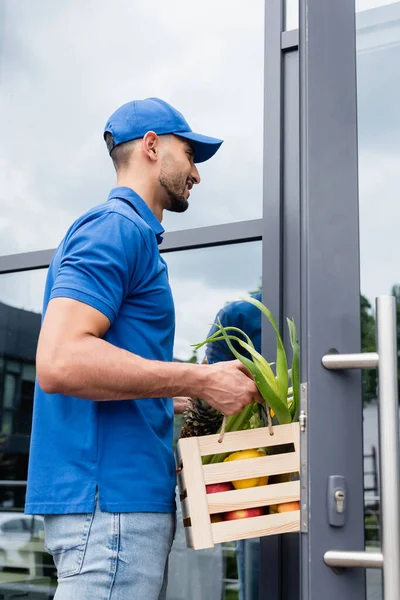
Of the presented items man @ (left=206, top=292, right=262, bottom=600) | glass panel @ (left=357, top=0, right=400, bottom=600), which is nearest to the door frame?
glass panel @ (left=357, top=0, right=400, bottom=600)

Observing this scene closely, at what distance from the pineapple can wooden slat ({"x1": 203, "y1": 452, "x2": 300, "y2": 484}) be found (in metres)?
0.17

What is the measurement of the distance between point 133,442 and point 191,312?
861 millimetres

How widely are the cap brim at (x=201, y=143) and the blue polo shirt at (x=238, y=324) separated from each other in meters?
0.46

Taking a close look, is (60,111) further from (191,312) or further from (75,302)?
(75,302)

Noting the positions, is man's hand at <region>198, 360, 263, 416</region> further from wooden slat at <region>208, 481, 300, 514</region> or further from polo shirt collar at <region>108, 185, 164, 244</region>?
polo shirt collar at <region>108, 185, 164, 244</region>

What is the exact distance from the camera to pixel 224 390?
162 cm

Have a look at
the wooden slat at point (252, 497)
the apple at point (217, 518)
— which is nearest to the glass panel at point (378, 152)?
the wooden slat at point (252, 497)

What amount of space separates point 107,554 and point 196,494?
0.21 metres

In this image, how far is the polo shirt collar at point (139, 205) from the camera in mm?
1847

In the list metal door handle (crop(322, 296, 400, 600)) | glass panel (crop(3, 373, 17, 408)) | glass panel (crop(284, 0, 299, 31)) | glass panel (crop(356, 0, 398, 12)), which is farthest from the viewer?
glass panel (crop(3, 373, 17, 408))

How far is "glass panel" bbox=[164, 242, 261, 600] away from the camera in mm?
2168

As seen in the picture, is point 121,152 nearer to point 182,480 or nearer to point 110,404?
point 110,404

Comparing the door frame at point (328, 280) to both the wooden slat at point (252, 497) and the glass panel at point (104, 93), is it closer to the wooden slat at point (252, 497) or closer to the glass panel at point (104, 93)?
the wooden slat at point (252, 497)

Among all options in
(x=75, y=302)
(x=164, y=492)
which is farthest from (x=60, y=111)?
(x=164, y=492)
